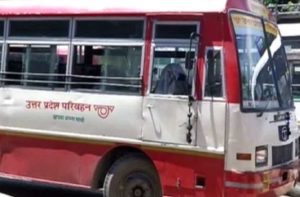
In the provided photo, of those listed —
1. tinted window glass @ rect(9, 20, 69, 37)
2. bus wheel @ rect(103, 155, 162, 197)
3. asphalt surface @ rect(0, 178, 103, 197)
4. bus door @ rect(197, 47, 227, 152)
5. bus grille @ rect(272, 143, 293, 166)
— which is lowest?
asphalt surface @ rect(0, 178, 103, 197)

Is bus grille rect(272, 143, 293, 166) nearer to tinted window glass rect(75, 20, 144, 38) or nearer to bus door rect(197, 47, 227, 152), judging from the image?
bus door rect(197, 47, 227, 152)

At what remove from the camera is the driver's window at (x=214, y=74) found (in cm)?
749

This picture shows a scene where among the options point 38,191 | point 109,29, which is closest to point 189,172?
point 109,29

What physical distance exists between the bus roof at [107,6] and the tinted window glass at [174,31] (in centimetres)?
18

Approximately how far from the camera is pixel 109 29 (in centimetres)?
835

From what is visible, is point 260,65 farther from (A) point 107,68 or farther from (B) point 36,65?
(B) point 36,65

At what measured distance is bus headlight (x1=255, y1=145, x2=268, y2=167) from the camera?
7494 mm

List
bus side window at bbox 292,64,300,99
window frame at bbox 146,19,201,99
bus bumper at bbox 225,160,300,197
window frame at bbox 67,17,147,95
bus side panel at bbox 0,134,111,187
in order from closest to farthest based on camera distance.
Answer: bus bumper at bbox 225,160,300,197
window frame at bbox 146,19,201,99
window frame at bbox 67,17,147,95
bus side panel at bbox 0,134,111,187
bus side window at bbox 292,64,300,99

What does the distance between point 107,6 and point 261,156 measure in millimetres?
2677

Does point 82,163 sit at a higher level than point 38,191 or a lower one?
higher

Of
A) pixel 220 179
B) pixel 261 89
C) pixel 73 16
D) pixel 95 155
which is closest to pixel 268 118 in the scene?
pixel 261 89

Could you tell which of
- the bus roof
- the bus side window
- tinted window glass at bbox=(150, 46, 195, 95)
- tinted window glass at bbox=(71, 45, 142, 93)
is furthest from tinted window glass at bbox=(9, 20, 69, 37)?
the bus side window

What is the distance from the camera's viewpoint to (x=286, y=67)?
8.66 m

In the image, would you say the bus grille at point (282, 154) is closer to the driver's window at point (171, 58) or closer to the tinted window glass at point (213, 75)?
the tinted window glass at point (213, 75)
